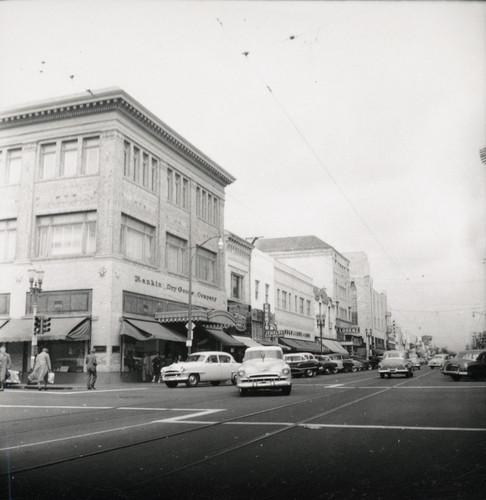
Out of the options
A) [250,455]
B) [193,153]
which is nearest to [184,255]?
[193,153]

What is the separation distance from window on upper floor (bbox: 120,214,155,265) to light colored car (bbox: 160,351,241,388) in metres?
8.31

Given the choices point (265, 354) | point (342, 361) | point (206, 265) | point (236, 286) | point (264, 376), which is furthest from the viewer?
point (342, 361)

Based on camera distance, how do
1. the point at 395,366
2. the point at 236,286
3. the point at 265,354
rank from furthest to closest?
the point at 236,286 < the point at 395,366 < the point at 265,354

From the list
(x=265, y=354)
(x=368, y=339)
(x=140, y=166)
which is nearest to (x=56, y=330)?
(x=140, y=166)

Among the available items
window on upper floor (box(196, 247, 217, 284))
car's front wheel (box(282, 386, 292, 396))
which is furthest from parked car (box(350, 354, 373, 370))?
car's front wheel (box(282, 386, 292, 396))

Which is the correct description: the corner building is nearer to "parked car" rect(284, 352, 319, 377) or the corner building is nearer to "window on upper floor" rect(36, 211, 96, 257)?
"window on upper floor" rect(36, 211, 96, 257)

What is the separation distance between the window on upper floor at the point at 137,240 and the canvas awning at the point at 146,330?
368 cm

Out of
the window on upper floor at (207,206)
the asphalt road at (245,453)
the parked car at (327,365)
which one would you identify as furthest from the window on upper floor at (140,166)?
the asphalt road at (245,453)

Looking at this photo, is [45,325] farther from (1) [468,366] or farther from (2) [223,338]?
(1) [468,366]

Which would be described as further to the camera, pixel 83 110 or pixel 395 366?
pixel 395 366

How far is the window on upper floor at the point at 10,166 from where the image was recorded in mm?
33312

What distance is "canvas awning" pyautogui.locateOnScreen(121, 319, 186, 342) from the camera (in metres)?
30.4

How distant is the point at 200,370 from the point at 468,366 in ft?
43.9

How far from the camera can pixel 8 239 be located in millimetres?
32938
